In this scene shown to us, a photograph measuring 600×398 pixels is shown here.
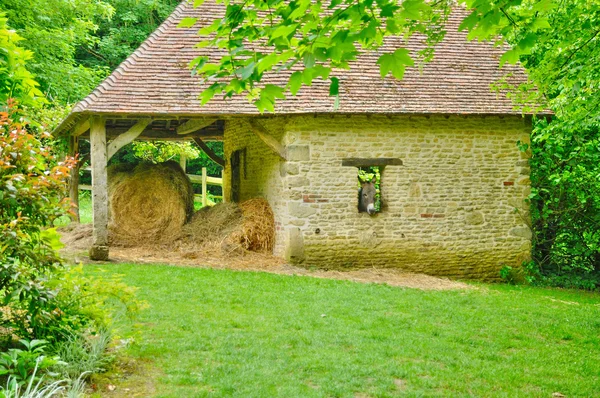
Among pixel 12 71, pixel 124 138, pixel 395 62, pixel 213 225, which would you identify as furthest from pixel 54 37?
pixel 395 62

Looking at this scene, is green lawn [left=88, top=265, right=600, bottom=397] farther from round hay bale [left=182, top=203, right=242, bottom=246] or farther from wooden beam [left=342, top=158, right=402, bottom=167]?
wooden beam [left=342, top=158, right=402, bottom=167]

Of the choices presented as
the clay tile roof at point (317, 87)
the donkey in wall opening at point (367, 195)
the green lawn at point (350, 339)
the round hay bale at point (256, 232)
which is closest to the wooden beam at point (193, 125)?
the clay tile roof at point (317, 87)

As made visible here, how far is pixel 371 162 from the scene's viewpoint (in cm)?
1178

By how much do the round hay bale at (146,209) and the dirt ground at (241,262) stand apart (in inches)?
21.8

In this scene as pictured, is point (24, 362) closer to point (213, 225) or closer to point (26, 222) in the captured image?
point (26, 222)

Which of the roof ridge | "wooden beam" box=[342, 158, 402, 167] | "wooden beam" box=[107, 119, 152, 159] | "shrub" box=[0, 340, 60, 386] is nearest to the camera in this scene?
"shrub" box=[0, 340, 60, 386]

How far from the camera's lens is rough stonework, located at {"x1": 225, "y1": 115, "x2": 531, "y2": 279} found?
11.6 m

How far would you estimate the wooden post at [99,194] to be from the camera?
427 inches

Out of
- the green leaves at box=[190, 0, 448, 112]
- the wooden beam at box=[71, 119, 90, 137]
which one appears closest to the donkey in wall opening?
the wooden beam at box=[71, 119, 90, 137]

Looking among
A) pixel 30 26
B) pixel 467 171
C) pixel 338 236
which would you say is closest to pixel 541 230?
pixel 467 171

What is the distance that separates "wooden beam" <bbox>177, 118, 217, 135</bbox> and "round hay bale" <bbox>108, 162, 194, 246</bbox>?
1.18 meters

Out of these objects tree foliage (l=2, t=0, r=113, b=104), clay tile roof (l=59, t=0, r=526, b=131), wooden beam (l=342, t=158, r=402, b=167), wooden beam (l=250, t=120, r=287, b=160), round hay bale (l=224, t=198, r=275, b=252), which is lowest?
round hay bale (l=224, t=198, r=275, b=252)

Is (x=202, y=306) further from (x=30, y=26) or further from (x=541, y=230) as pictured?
(x=30, y=26)

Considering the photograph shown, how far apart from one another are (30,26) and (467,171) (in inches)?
476
